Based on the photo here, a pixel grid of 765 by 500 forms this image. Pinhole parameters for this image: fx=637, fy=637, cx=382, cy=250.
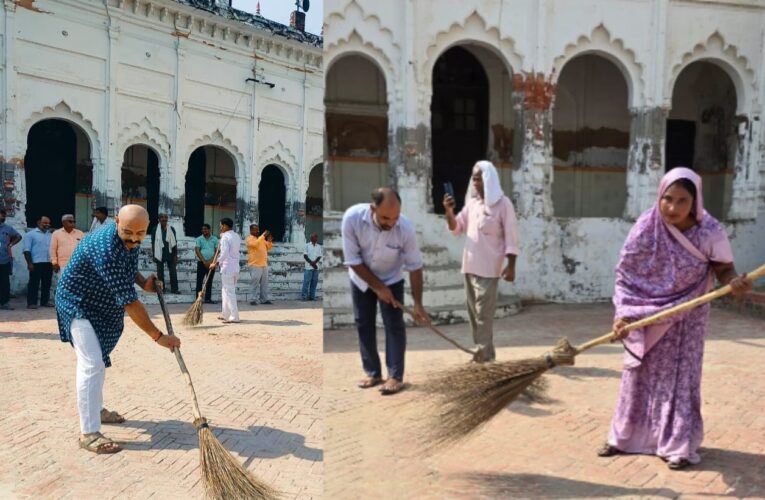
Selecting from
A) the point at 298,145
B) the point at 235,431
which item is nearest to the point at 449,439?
the point at 235,431

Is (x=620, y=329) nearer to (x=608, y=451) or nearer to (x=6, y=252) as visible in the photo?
(x=608, y=451)

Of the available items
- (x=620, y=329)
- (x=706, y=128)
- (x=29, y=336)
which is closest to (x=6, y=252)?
(x=29, y=336)

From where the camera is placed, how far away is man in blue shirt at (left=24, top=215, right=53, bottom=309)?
343 centimetres

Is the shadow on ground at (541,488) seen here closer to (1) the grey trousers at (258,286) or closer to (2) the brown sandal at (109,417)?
(2) the brown sandal at (109,417)

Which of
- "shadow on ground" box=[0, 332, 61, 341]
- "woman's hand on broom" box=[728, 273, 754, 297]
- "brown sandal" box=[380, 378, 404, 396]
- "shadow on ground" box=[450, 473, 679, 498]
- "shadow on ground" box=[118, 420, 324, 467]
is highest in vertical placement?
"woman's hand on broom" box=[728, 273, 754, 297]

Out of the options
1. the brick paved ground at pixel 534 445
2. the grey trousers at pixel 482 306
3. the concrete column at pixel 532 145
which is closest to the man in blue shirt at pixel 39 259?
the brick paved ground at pixel 534 445

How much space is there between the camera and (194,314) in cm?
486

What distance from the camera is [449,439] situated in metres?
2.82

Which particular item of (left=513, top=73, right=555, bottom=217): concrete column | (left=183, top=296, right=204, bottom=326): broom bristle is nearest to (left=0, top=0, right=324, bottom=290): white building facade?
(left=183, top=296, right=204, bottom=326): broom bristle

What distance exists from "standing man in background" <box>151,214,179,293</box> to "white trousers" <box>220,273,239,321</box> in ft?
1.24

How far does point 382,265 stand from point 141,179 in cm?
174

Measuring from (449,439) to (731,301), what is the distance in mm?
4648

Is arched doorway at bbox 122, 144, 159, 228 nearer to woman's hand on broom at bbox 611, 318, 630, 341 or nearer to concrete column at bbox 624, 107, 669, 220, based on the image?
woman's hand on broom at bbox 611, 318, 630, 341

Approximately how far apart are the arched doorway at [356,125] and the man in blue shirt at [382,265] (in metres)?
1.14
